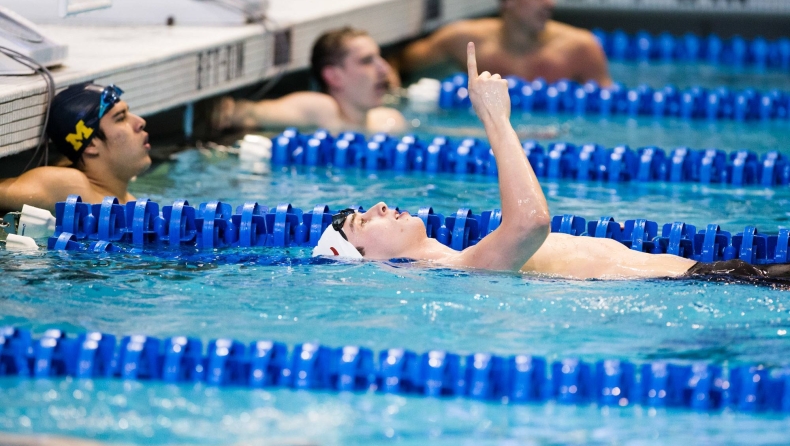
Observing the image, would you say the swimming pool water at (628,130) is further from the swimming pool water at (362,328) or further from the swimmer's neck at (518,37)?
the swimming pool water at (362,328)

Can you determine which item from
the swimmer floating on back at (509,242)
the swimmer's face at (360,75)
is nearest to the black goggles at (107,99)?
the swimmer floating on back at (509,242)

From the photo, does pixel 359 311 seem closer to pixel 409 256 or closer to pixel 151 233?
pixel 409 256

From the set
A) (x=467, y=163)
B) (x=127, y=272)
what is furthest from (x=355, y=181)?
(x=127, y=272)

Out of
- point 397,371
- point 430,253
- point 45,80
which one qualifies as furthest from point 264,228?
point 397,371

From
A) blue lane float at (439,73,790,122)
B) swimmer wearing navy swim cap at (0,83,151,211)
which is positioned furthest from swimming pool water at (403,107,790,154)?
swimmer wearing navy swim cap at (0,83,151,211)

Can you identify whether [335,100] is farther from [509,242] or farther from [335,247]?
[509,242]

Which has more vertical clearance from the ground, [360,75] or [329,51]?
[329,51]

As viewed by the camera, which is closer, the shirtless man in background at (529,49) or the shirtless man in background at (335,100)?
the shirtless man in background at (335,100)

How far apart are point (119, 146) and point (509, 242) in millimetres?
1921

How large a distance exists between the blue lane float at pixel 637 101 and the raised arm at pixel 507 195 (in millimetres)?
4235

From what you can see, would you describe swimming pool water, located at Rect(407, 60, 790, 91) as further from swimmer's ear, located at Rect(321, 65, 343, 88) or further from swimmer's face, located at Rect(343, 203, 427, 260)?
swimmer's face, located at Rect(343, 203, 427, 260)

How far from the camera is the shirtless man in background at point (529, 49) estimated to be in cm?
858

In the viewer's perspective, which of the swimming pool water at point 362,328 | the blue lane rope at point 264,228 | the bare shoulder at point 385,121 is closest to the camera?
the swimming pool water at point 362,328

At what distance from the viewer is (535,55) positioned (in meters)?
8.70
